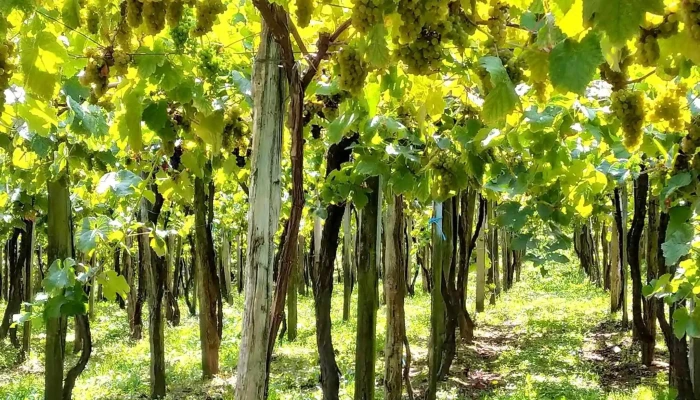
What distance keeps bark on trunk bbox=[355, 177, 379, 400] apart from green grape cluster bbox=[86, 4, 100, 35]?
6.57ft

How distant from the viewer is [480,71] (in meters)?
1.70

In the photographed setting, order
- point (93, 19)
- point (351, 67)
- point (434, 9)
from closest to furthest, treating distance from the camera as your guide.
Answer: point (434, 9) < point (351, 67) < point (93, 19)

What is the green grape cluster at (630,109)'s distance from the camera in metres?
1.40

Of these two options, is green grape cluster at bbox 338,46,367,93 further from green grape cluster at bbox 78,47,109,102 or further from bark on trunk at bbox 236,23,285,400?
green grape cluster at bbox 78,47,109,102

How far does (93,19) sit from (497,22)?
3.65 ft

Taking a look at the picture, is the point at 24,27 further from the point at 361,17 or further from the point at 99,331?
the point at 99,331

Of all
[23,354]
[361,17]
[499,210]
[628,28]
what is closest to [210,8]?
[361,17]

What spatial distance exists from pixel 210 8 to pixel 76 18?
0.32 m

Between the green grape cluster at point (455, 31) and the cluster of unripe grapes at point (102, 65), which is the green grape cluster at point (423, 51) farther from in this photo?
the cluster of unripe grapes at point (102, 65)

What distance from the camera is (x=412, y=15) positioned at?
1026 millimetres

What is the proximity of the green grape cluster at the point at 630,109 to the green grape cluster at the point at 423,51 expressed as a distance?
49 cm

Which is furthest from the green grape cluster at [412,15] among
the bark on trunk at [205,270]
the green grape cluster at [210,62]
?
the bark on trunk at [205,270]

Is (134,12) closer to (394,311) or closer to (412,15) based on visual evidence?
(412,15)

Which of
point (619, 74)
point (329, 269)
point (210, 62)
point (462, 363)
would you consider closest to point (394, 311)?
point (329, 269)
